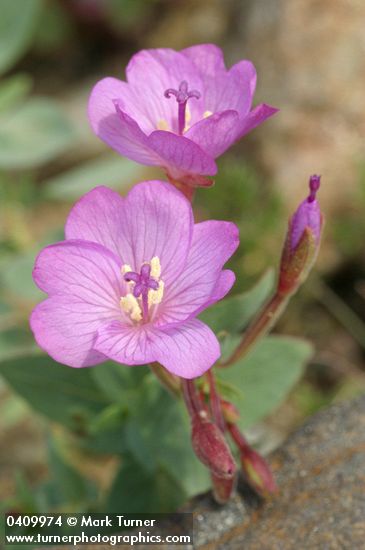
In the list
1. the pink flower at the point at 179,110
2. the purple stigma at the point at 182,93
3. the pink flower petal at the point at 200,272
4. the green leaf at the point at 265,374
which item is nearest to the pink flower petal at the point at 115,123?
the pink flower at the point at 179,110

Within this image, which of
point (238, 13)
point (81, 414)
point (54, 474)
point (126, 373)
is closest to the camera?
point (126, 373)

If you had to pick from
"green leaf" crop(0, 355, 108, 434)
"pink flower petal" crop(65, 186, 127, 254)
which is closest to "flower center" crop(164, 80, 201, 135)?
"pink flower petal" crop(65, 186, 127, 254)

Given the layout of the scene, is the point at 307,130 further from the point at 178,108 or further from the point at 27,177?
the point at 178,108

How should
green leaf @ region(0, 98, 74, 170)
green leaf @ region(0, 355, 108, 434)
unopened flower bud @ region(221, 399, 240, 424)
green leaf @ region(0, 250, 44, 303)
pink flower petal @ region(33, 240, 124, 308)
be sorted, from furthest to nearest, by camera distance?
green leaf @ region(0, 98, 74, 170) → green leaf @ region(0, 250, 44, 303) → green leaf @ region(0, 355, 108, 434) → unopened flower bud @ region(221, 399, 240, 424) → pink flower petal @ region(33, 240, 124, 308)

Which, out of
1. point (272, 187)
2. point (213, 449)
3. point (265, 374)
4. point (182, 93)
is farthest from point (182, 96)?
point (272, 187)

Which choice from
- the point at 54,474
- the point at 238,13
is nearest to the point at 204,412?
the point at 54,474

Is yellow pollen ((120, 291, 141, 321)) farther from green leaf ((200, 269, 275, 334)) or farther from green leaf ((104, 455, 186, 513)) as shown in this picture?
green leaf ((104, 455, 186, 513))

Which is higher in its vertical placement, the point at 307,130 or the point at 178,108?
the point at 178,108
